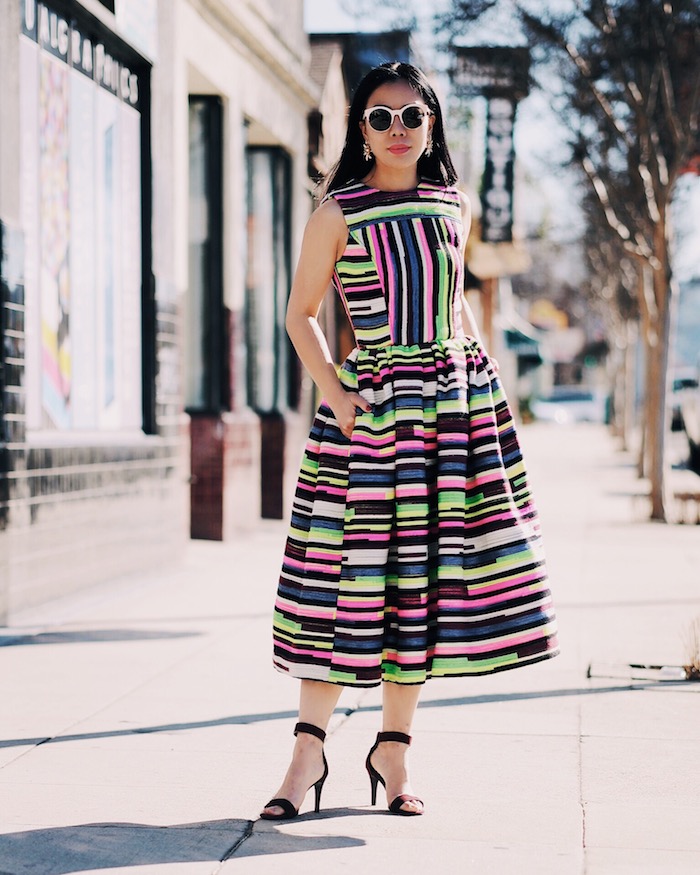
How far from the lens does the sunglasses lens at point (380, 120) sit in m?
3.92

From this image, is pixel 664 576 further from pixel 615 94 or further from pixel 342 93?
pixel 342 93

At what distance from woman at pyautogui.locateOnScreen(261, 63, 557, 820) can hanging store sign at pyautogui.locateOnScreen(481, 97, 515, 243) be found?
772 inches

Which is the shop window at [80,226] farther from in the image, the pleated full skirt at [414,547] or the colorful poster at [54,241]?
the pleated full skirt at [414,547]

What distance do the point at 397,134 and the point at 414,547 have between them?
1134 millimetres

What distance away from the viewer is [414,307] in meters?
3.90

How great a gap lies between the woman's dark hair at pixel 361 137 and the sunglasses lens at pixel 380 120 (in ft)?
0.25

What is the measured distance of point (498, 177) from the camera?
26.1 meters

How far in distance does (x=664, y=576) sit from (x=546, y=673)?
3690 millimetres

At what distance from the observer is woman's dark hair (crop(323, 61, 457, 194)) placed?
3.99m

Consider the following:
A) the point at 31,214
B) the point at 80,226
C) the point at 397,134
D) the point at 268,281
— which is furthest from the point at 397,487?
the point at 268,281

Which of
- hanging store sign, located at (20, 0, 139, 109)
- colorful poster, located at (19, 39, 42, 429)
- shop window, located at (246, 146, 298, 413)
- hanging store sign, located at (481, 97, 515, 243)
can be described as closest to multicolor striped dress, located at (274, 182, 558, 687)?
colorful poster, located at (19, 39, 42, 429)

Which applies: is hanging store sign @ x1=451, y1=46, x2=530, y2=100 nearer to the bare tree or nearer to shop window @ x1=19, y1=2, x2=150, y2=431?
the bare tree

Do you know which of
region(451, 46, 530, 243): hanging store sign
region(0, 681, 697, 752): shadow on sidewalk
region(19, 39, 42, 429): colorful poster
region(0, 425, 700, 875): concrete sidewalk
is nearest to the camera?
region(0, 425, 700, 875): concrete sidewalk

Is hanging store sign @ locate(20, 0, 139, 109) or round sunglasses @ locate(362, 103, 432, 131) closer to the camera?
round sunglasses @ locate(362, 103, 432, 131)
